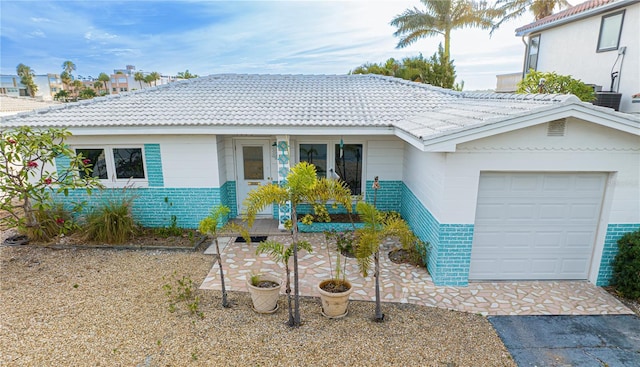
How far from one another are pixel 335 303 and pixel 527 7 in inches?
1113

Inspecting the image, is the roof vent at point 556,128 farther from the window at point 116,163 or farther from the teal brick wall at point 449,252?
the window at point 116,163

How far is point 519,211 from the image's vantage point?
6.91 meters

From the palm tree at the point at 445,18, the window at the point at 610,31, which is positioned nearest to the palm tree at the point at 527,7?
the palm tree at the point at 445,18

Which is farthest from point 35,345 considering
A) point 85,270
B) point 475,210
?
point 475,210

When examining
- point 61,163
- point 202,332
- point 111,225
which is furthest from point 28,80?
point 202,332

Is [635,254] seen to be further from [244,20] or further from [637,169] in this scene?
[244,20]

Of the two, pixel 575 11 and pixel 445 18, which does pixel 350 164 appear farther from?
pixel 445 18

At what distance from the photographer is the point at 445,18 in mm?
27766

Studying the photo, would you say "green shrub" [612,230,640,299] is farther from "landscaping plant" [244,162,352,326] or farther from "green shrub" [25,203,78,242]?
"green shrub" [25,203,78,242]

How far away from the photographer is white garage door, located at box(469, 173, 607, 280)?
22.1 feet

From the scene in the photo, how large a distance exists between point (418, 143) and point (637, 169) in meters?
4.10

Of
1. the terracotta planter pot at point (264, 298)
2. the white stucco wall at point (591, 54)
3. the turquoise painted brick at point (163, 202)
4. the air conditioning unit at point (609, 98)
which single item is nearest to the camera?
the terracotta planter pot at point (264, 298)

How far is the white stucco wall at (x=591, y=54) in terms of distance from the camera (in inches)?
488

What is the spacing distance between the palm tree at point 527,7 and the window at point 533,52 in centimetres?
778
